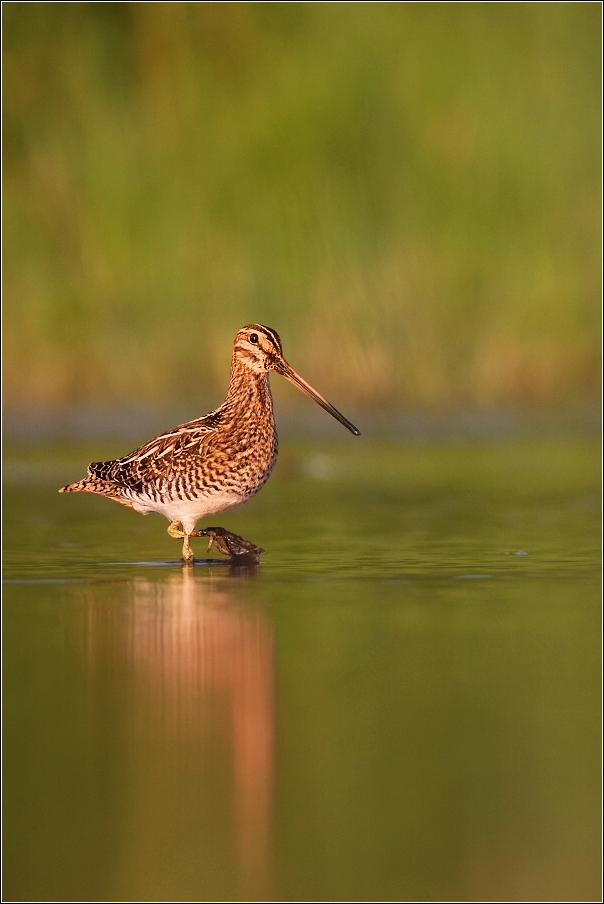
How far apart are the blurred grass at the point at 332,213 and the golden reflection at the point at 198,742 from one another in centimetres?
771

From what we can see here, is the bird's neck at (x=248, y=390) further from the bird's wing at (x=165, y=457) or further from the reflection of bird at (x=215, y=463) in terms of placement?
the bird's wing at (x=165, y=457)

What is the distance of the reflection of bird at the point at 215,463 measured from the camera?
8.05m

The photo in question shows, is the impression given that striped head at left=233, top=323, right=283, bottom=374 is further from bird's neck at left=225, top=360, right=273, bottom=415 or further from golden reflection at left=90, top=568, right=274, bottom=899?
golden reflection at left=90, top=568, right=274, bottom=899

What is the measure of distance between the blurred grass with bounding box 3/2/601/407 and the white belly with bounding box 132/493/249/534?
6.21 m

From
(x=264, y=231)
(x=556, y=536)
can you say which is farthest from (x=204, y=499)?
(x=264, y=231)

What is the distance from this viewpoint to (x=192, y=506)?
8.09 m

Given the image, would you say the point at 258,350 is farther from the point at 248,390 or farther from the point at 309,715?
the point at 309,715

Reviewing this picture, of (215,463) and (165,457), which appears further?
(165,457)

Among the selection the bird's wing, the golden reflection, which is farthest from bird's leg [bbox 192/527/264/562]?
the golden reflection

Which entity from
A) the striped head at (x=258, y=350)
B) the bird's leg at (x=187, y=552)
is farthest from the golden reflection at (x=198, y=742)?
the striped head at (x=258, y=350)

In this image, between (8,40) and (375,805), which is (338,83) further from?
(375,805)

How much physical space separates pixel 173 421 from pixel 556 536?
5406 mm

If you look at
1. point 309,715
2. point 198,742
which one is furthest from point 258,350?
point 198,742

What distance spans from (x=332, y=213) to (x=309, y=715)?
1018 centimetres
